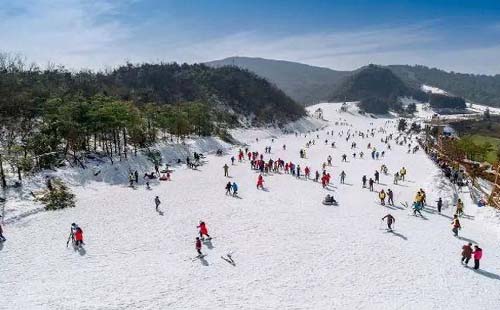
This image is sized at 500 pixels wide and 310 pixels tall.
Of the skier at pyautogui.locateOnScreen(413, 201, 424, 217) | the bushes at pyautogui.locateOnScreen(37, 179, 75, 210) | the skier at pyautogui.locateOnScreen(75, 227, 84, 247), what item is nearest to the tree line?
the bushes at pyautogui.locateOnScreen(37, 179, 75, 210)

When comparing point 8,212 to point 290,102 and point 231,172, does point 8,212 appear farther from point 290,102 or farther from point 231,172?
point 290,102

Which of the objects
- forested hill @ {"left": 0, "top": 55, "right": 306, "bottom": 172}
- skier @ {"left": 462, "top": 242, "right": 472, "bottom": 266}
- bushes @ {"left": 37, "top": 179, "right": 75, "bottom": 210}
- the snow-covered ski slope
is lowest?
the snow-covered ski slope

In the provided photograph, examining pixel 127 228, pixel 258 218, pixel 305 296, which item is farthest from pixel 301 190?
pixel 305 296

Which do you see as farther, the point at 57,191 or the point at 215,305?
the point at 57,191

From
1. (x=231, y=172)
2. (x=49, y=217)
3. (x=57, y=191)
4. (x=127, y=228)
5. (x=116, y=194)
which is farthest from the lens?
(x=231, y=172)

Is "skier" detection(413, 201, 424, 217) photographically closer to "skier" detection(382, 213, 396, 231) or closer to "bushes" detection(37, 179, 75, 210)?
"skier" detection(382, 213, 396, 231)

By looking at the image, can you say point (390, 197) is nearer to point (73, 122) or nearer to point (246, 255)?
point (246, 255)
